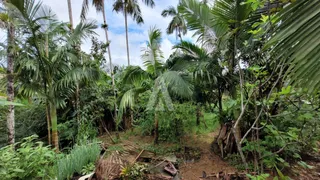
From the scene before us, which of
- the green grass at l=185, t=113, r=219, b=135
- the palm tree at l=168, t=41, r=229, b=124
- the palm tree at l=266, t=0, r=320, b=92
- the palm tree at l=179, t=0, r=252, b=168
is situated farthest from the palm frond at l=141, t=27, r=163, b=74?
the palm tree at l=266, t=0, r=320, b=92

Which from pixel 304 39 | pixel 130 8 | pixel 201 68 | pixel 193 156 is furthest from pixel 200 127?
pixel 130 8

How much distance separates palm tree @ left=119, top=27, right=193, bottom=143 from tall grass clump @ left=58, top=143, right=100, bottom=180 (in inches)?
49.7

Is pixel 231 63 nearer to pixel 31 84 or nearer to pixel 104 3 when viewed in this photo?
pixel 31 84

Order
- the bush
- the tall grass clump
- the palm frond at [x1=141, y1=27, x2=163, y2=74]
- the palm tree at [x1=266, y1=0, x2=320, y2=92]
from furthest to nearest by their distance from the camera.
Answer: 1. the palm frond at [x1=141, y1=27, x2=163, y2=74]
2. the tall grass clump
3. the bush
4. the palm tree at [x1=266, y1=0, x2=320, y2=92]

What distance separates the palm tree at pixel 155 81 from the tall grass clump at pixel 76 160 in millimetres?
1264

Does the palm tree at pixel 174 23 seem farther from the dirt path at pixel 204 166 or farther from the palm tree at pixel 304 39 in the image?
the palm tree at pixel 304 39

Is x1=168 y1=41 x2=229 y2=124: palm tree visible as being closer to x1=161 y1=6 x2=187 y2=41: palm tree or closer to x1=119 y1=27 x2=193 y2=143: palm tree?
x1=119 y1=27 x2=193 y2=143: palm tree

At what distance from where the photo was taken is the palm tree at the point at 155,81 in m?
4.02

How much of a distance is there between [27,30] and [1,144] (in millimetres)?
3524

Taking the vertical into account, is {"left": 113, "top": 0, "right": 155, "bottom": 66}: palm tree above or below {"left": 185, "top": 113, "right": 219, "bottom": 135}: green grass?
above

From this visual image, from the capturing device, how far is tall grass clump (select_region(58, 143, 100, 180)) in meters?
2.71

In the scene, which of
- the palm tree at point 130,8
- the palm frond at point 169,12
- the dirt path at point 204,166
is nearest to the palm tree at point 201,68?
the dirt path at point 204,166

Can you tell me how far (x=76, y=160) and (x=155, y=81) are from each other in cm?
222

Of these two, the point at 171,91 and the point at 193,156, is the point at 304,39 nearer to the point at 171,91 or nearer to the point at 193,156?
the point at 171,91
